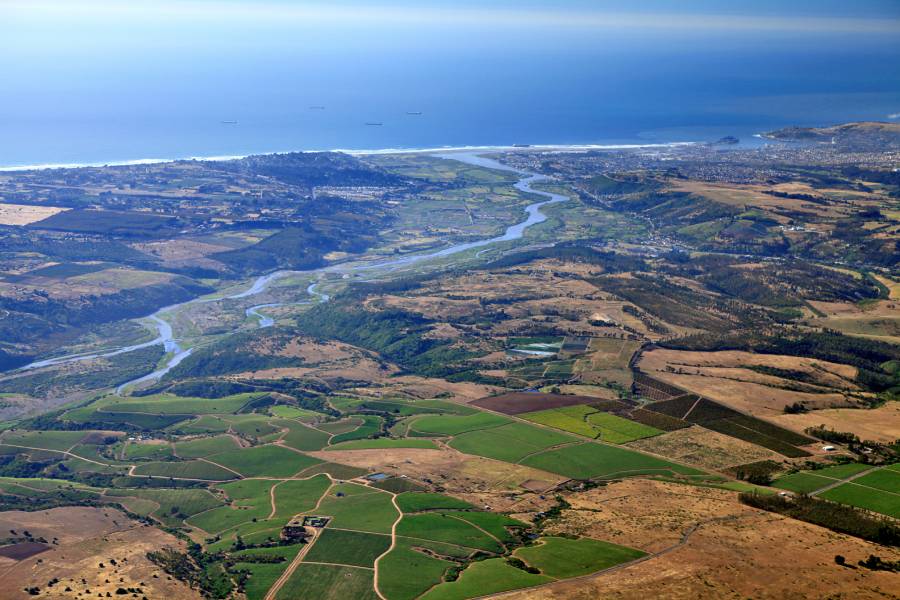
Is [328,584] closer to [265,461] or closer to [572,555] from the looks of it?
[572,555]

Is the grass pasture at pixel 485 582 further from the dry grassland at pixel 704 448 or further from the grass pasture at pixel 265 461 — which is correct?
the dry grassland at pixel 704 448

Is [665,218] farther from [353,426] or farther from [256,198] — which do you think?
[353,426]

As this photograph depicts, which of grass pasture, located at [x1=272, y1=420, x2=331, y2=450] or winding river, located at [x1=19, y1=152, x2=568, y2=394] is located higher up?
winding river, located at [x1=19, y1=152, x2=568, y2=394]

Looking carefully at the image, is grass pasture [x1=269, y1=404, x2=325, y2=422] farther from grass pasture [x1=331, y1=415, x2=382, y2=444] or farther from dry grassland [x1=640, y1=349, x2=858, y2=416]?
dry grassland [x1=640, y1=349, x2=858, y2=416]

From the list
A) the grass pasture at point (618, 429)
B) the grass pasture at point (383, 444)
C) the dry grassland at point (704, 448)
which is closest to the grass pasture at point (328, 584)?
the grass pasture at point (383, 444)

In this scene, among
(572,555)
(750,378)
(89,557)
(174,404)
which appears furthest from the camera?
(750,378)

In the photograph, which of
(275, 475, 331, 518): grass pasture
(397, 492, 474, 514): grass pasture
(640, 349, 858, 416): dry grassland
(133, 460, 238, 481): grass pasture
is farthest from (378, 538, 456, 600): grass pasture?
(640, 349, 858, 416): dry grassland

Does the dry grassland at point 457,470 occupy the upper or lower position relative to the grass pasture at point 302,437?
lower

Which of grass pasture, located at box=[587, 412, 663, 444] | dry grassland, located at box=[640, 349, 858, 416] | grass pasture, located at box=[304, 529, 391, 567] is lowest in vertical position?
grass pasture, located at box=[304, 529, 391, 567]

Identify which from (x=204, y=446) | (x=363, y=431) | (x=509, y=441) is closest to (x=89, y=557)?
(x=204, y=446)
